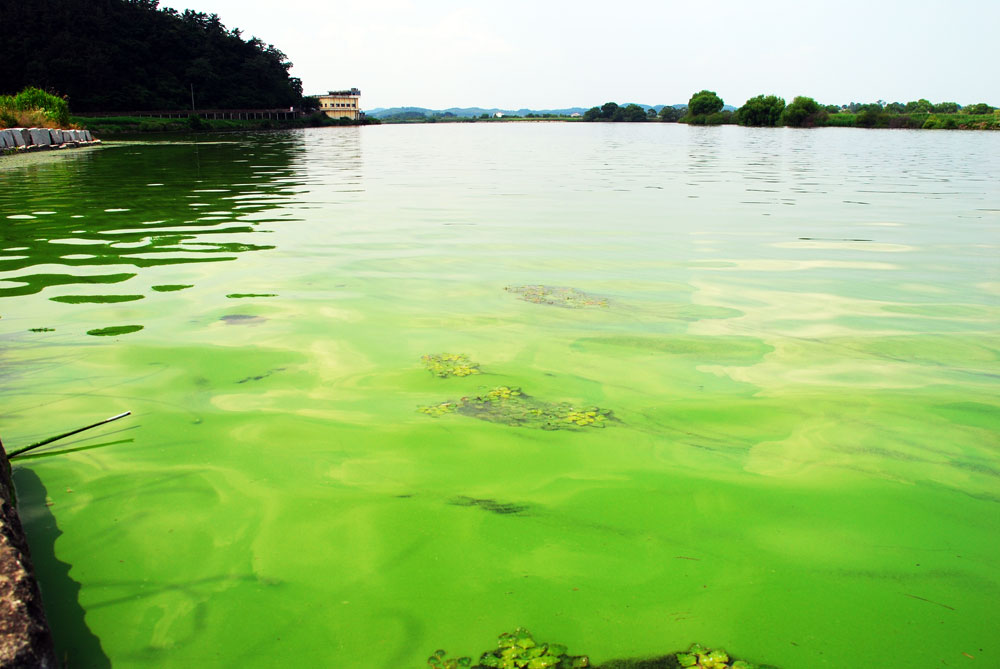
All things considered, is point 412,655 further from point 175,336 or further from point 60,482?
point 175,336

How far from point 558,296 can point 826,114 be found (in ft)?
342

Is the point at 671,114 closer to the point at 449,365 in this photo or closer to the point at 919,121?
the point at 919,121

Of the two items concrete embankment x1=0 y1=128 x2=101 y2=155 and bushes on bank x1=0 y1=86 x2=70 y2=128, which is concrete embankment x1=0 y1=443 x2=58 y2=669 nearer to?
concrete embankment x1=0 y1=128 x2=101 y2=155

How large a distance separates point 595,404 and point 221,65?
111m

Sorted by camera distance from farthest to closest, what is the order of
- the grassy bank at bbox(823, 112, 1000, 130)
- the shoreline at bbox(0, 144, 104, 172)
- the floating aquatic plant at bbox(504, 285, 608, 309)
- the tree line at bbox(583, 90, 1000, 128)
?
1. the tree line at bbox(583, 90, 1000, 128)
2. the grassy bank at bbox(823, 112, 1000, 130)
3. the shoreline at bbox(0, 144, 104, 172)
4. the floating aquatic plant at bbox(504, 285, 608, 309)

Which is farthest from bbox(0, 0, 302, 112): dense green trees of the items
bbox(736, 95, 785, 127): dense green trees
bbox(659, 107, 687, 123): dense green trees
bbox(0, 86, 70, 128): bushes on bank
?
bbox(659, 107, 687, 123): dense green trees

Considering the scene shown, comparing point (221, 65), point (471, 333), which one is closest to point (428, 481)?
point (471, 333)

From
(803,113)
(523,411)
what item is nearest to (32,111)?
(523,411)

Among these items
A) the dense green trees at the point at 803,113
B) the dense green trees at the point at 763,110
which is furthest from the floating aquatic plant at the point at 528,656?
the dense green trees at the point at 763,110

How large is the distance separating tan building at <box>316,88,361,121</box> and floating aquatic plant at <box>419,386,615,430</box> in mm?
159120

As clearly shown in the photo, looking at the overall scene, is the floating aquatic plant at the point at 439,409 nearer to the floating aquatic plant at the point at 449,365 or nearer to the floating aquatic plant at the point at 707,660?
the floating aquatic plant at the point at 449,365

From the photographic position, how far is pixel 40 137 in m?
23.2

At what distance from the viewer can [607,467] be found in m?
2.92

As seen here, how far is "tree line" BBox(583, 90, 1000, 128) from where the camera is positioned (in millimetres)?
82125
